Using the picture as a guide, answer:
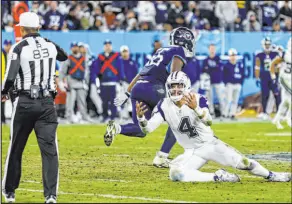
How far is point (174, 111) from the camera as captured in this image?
36.9ft

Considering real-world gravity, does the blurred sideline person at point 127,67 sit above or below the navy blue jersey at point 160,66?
below

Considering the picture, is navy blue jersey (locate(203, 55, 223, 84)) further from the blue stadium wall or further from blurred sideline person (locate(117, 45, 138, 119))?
blurred sideline person (locate(117, 45, 138, 119))

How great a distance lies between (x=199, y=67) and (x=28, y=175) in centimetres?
1362

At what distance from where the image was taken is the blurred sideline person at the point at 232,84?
25.2 m

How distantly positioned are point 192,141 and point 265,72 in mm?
14453

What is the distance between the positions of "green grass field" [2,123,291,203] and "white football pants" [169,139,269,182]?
5.5 inches

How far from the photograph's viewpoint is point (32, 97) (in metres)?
9.39

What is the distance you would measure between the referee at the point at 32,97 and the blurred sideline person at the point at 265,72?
632 inches

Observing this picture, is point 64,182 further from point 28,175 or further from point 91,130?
point 91,130

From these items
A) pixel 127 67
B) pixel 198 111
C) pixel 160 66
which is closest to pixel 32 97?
pixel 198 111

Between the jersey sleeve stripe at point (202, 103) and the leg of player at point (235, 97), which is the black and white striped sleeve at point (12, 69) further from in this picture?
the leg of player at point (235, 97)

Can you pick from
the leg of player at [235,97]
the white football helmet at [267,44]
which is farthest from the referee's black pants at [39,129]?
the white football helmet at [267,44]

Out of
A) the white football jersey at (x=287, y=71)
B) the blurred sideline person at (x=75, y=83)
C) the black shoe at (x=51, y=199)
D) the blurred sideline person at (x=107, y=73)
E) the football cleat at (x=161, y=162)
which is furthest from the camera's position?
the blurred sideline person at (x=107, y=73)

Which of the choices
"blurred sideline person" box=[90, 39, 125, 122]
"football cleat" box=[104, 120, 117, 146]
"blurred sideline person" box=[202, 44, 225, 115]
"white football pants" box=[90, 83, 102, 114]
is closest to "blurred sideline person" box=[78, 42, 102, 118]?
"white football pants" box=[90, 83, 102, 114]
